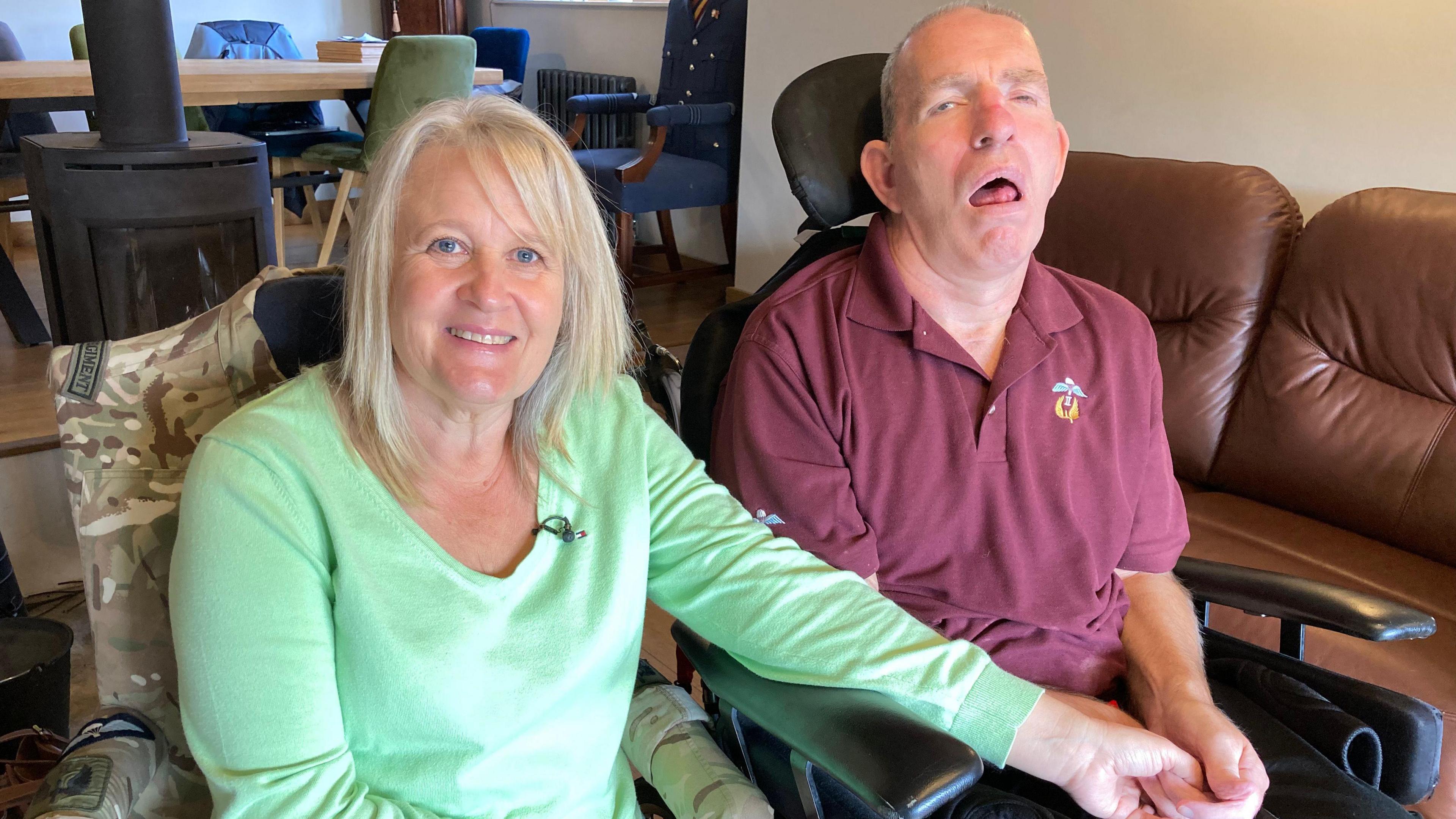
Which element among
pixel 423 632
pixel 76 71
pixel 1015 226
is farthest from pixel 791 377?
pixel 76 71

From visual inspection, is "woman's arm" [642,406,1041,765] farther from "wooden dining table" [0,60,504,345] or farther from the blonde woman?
"wooden dining table" [0,60,504,345]

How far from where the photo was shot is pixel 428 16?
22.3 ft

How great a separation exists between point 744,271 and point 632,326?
310 cm

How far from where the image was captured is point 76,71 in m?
3.42

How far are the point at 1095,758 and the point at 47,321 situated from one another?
4.34 m

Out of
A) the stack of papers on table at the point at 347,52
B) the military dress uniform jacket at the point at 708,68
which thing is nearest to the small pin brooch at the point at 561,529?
the military dress uniform jacket at the point at 708,68

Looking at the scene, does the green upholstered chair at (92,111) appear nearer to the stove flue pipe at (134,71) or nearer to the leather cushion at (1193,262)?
the stove flue pipe at (134,71)

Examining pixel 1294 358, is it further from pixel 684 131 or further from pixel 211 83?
pixel 211 83

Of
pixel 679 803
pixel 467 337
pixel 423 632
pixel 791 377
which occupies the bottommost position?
pixel 679 803

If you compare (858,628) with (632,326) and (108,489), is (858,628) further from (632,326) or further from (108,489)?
(108,489)

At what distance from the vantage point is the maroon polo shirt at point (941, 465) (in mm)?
1333

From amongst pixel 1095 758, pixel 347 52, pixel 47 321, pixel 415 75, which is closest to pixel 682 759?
pixel 1095 758

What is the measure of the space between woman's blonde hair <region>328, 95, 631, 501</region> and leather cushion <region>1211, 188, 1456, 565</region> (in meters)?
1.70

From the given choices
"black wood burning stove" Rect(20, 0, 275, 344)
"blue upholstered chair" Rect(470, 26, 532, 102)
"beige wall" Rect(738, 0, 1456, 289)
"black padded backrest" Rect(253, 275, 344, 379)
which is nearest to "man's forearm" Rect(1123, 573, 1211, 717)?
"black padded backrest" Rect(253, 275, 344, 379)
